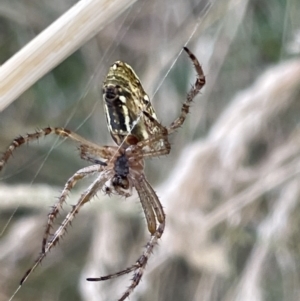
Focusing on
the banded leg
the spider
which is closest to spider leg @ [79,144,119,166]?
the spider

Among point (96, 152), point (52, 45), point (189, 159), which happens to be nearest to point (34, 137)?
point (96, 152)

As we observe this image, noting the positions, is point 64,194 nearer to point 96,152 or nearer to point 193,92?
point 96,152

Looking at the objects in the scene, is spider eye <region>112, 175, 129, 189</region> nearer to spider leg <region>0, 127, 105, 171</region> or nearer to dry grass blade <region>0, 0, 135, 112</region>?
spider leg <region>0, 127, 105, 171</region>

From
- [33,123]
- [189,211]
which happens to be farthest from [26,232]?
[189,211]

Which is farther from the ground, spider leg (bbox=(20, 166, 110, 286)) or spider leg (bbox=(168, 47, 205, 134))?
spider leg (bbox=(168, 47, 205, 134))

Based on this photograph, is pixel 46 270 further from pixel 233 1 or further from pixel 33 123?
pixel 233 1
